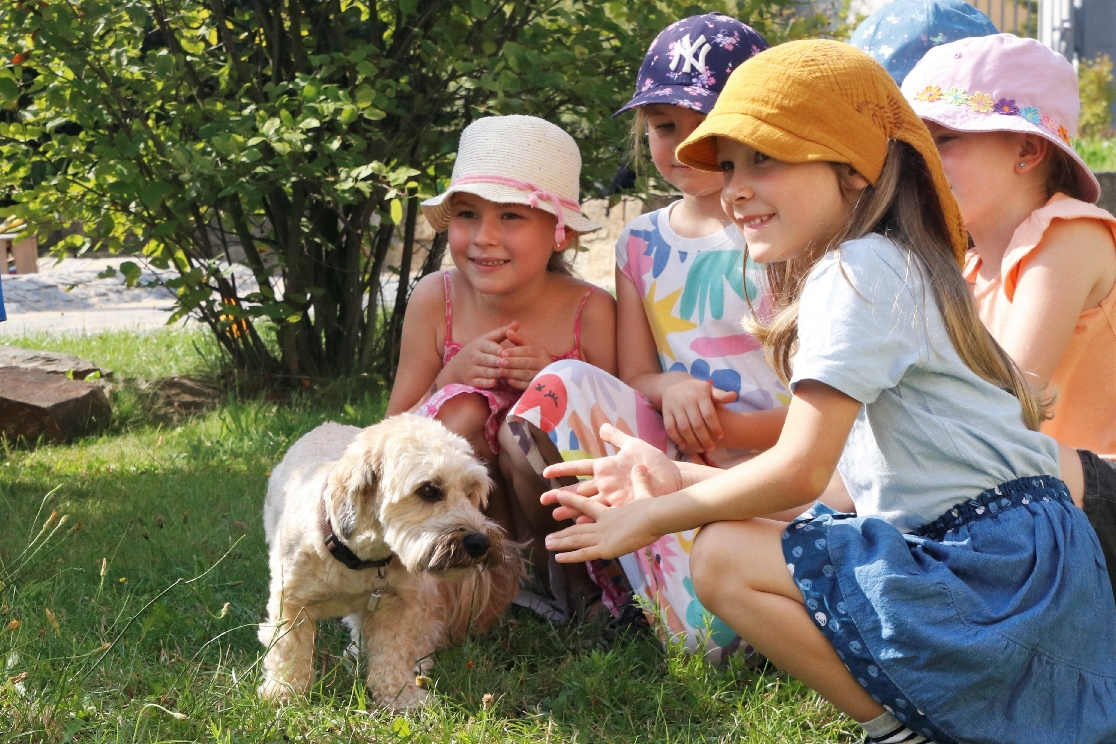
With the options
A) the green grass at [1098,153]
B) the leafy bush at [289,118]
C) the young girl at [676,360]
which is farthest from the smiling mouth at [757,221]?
the green grass at [1098,153]

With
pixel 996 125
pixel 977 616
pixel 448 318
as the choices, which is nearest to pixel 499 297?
pixel 448 318

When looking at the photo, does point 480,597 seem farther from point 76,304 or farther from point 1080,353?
point 76,304

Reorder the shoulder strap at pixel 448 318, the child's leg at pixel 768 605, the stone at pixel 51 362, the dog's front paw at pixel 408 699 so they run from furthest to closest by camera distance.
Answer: the stone at pixel 51 362 → the shoulder strap at pixel 448 318 → the dog's front paw at pixel 408 699 → the child's leg at pixel 768 605

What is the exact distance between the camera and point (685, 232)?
3334 millimetres

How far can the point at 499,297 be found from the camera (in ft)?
11.6

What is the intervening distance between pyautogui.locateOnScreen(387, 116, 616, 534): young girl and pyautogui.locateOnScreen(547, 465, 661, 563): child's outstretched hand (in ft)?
3.25

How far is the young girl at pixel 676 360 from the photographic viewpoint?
9.61 ft

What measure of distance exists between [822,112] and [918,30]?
64.0 inches

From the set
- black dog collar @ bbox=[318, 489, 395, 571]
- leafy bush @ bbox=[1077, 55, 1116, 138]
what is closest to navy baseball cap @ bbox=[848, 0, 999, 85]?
black dog collar @ bbox=[318, 489, 395, 571]

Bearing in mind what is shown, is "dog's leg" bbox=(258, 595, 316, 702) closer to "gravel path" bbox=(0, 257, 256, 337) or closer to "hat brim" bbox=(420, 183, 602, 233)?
"hat brim" bbox=(420, 183, 602, 233)

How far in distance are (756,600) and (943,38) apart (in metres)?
2.20

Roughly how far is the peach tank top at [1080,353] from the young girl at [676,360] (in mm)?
645

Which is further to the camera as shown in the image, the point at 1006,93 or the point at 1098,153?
the point at 1098,153

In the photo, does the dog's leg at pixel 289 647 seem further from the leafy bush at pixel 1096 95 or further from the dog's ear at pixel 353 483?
the leafy bush at pixel 1096 95
